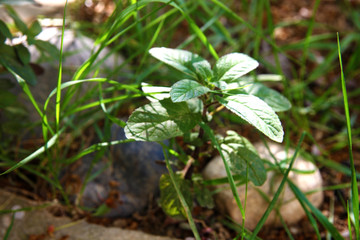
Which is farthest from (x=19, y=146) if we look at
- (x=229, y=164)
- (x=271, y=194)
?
(x=271, y=194)

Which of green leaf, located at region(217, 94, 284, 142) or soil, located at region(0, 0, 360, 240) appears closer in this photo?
green leaf, located at region(217, 94, 284, 142)

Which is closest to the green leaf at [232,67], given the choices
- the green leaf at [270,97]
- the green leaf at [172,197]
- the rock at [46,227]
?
the green leaf at [270,97]

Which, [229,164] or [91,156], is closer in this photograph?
[229,164]

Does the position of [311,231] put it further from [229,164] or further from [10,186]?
[10,186]

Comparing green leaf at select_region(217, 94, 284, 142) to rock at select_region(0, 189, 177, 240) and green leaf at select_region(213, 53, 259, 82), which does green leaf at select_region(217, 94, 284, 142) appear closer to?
green leaf at select_region(213, 53, 259, 82)

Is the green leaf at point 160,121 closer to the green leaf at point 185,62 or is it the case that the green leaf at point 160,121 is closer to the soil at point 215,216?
the green leaf at point 185,62

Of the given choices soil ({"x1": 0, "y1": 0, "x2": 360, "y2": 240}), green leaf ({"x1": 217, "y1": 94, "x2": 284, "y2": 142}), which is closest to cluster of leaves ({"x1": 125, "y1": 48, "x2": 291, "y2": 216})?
green leaf ({"x1": 217, "y1": 94, "x2": 284, "y2": 142})
